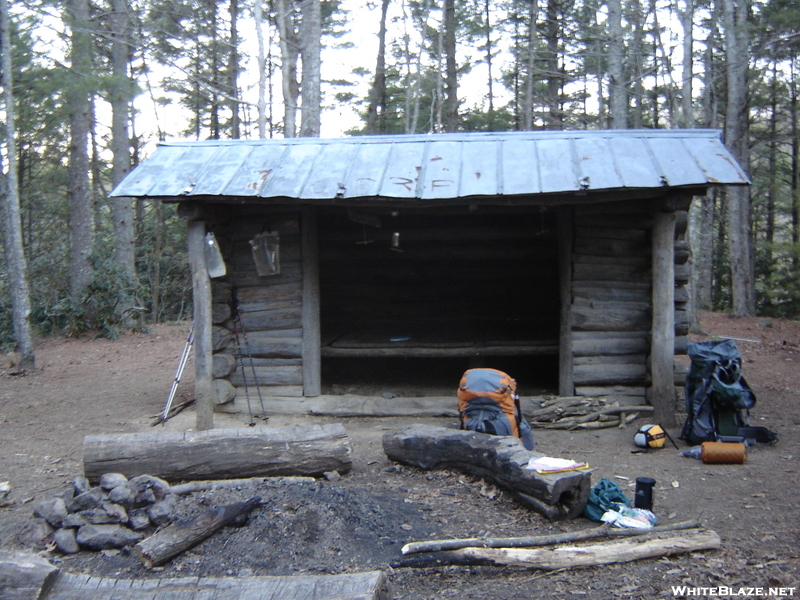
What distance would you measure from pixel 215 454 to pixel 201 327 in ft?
7.13

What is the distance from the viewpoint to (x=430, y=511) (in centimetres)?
461


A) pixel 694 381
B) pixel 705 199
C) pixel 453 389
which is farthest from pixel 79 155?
pixel 705 199

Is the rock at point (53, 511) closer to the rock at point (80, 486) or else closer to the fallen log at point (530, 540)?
the rock at point (80, 486)

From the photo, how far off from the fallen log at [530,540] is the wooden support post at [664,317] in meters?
3.13

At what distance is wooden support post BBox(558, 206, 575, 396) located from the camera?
763 centimetres

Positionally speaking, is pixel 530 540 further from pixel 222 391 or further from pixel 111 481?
pixel 222 391

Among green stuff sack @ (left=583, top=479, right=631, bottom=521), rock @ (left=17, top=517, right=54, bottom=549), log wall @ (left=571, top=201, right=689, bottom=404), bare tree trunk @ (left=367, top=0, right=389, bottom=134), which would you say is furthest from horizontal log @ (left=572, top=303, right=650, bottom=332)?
bare tree trunk @ (left=367, top=0, right=389, bottom=134)

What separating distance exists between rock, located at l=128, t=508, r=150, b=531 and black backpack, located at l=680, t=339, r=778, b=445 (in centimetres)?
489

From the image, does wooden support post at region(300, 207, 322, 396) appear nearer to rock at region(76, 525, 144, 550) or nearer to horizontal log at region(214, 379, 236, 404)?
horizontal log at region(214, 379, 236, 404)

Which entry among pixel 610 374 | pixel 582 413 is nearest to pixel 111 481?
pixel 582 413

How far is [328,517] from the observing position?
14.2 ft

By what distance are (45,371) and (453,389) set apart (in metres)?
6.93

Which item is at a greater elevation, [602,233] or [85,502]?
[602,233]

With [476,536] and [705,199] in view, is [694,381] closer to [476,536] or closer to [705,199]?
[476,536]
